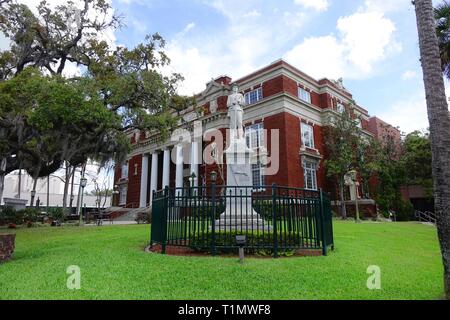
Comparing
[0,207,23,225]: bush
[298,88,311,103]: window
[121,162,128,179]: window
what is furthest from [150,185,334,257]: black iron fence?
[121,162,128,179]: window

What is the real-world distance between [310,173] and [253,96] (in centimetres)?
912

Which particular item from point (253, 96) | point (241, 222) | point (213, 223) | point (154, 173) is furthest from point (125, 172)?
point (213, 223)

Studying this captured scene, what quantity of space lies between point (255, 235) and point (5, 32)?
19.2 meters

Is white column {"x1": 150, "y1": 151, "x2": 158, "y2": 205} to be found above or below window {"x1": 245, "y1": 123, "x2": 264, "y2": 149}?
below

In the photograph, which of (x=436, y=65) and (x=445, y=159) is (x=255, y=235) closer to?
(x=445, y=159)

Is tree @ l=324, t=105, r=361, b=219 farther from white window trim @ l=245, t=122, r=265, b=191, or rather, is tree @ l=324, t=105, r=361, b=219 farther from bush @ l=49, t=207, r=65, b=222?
bush @ l=49, t=207, r=65, b=222

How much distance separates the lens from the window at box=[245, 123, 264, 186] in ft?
90.0

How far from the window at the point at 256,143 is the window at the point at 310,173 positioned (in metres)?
4.05

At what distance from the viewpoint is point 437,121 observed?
480cm

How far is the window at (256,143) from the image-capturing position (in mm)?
27438

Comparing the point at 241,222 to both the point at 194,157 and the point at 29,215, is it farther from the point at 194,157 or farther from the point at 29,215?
the point at 194,157

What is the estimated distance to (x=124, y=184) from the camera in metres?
45.2

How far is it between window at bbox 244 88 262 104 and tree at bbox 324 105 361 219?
7354 millimetres

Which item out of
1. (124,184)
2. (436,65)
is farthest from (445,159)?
(124,184)
